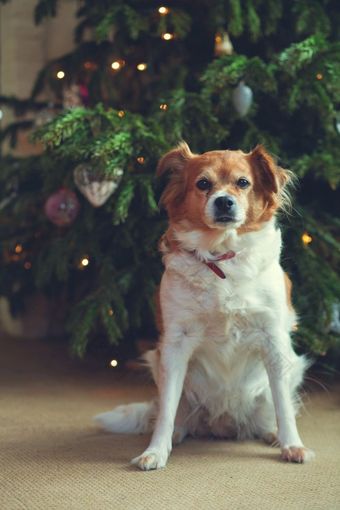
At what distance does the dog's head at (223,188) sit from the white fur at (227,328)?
5cm

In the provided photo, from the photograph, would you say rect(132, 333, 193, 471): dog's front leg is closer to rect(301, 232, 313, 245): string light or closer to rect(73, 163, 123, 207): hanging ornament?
rect(73, 163, 123, 207): hanging ornament

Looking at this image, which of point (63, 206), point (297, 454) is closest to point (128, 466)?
point (297, 454)

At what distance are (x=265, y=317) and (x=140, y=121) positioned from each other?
956 millimetres

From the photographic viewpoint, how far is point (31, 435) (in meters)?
2.28

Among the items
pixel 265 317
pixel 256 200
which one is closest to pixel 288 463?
pixel 265 317

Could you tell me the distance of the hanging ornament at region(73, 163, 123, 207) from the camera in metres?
2.60

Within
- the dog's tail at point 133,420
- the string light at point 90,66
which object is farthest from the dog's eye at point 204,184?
the string light at point 90,66

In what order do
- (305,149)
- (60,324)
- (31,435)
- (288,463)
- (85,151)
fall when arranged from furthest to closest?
1. (60,324)
2. (305,149)
3. (85,151)
4. (31,435)
5. (288,463)

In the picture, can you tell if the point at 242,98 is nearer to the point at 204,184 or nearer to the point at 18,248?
the point at 204,184

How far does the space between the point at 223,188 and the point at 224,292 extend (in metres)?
0.29

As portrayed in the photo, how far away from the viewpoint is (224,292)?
204 cm

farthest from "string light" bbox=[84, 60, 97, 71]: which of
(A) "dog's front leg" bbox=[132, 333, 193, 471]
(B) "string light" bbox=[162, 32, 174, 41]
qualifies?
(A) "dog's front leg" bbox=[132, 333, 193, 471]

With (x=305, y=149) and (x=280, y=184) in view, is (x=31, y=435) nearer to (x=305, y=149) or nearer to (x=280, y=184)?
(x=280, y=184)

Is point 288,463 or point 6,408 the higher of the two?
point 288,463
